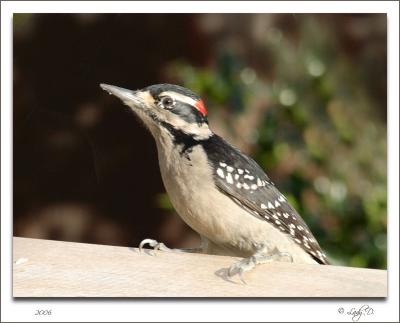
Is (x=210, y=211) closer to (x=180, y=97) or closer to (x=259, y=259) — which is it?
(x=259, y=259)

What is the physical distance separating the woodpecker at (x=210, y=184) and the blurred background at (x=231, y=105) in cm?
38

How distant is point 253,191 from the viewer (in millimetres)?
3398

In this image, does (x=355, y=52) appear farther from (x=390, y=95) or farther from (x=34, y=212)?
A: (x=34, y=212)

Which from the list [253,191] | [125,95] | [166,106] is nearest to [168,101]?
[166,106]

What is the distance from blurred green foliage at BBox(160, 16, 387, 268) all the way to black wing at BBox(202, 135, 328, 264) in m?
0.30

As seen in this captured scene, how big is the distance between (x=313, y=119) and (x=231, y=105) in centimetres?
34

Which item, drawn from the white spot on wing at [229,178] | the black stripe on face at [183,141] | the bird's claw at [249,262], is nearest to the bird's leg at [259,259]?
the bird's claw at [249,262]

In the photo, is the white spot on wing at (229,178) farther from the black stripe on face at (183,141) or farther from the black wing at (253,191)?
the black stripe on face at (183,141)

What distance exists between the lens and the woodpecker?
10.7ft

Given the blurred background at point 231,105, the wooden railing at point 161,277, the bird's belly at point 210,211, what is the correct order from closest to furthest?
the wooden railing at point 161,277
the bird's belly at point 210,211
the blurred background at point 231,105

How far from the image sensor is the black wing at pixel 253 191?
3.35m

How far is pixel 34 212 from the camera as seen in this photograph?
383cm

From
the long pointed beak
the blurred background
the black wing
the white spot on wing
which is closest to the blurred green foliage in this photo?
the blurred background

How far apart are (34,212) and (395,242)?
4.70 ft
